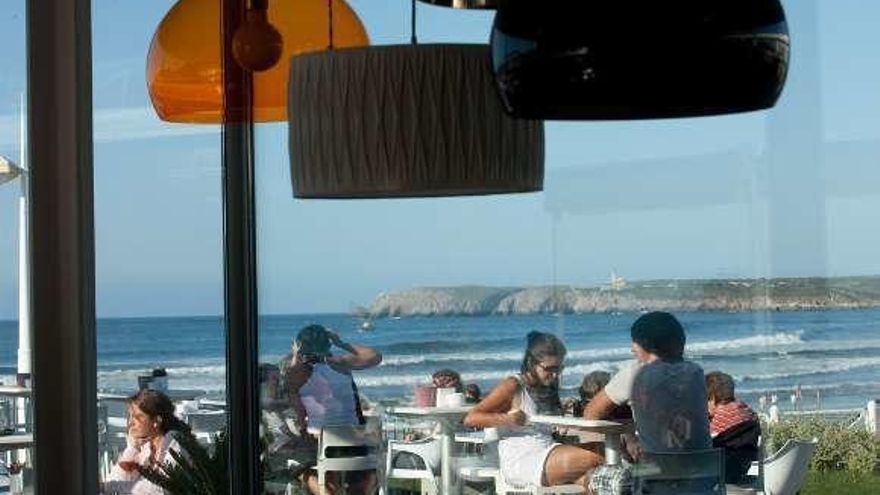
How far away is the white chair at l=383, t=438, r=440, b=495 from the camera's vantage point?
4242mm

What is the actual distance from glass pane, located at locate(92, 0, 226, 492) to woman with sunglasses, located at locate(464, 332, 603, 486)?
28.8 inches

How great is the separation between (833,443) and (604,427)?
0.56 metres

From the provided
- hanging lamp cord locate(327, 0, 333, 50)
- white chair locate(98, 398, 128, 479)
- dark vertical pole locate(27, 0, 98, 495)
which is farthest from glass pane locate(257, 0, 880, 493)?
hanging lamp cord locate(327, 0, 333, 50)

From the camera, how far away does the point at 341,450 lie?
4.30 meters

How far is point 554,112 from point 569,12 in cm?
13

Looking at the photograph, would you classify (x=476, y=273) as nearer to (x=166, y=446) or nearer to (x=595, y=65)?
(x=166, y=446)

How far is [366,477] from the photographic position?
4289 millimetres

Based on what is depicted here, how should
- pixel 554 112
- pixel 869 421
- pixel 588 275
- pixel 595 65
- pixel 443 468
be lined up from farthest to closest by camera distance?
pixel 588 275, pixel 443 468, pixel 869 421, pixel 554 112, pixel 595 65

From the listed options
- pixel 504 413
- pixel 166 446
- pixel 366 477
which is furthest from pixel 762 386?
pixel 166 446

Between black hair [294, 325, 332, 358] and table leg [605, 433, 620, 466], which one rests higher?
black hair [294, 325, 332, 358]

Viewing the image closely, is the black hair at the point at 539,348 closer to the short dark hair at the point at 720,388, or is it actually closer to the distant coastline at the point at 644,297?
the distant coastline at the point at 644,297

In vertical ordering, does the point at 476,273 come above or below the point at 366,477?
above

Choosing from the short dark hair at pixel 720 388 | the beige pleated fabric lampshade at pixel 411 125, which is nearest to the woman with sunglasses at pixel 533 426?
the short dark hair at pixel 720 388

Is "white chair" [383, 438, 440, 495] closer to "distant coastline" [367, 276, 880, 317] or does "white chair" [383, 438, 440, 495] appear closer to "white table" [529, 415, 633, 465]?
"white table" [529, 415, 633, 465]
